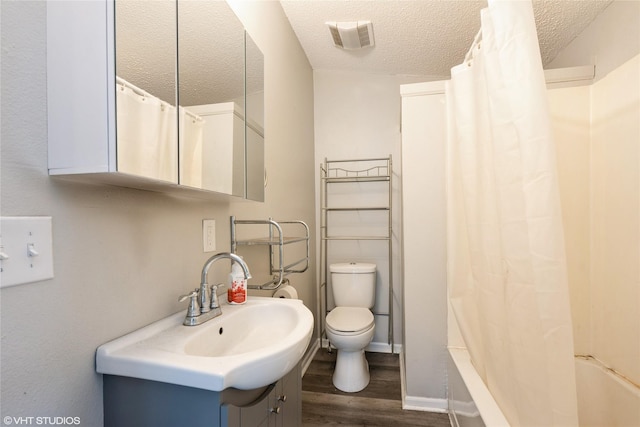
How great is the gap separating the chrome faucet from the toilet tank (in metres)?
1.53

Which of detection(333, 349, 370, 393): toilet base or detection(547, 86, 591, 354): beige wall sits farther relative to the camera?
detection(333, 349, 370, 393): toilet base

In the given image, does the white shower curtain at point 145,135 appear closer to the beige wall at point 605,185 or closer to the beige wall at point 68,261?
the beige wall at point 68,261

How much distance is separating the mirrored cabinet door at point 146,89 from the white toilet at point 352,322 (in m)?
1.55

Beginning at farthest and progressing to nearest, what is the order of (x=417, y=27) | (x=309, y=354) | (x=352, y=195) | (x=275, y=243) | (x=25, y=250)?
Answer: (x=352, y=195), (x=309, y=354), (x=417, y=27), (x=275, y=243), (x=25, y=250)

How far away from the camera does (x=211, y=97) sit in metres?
1.06

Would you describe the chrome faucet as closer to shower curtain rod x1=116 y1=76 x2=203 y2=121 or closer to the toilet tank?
shower curtain rod x1=116 y1=76 x2=203 y2=121

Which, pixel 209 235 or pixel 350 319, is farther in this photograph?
pixel 350 319

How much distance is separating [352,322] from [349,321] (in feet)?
0.09

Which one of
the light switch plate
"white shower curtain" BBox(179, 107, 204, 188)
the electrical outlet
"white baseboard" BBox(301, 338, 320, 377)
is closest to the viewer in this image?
the light switch plate

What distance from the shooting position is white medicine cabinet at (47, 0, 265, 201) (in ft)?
2.05

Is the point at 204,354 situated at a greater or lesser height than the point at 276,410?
greater

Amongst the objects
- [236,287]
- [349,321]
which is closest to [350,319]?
[349,321]

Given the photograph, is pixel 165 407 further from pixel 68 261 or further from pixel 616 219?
pixel 616 219

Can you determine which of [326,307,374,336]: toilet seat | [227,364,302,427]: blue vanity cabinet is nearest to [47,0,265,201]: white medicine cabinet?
[227,364,302,427]: blue vanity cabinet
